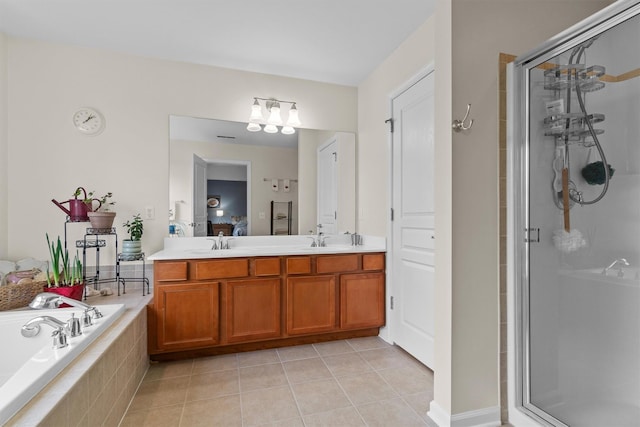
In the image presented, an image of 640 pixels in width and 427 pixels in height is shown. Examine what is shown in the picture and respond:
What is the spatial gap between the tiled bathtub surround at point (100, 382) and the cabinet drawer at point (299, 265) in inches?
42.1

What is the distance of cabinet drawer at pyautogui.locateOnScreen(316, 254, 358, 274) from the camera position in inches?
108

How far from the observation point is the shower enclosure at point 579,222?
1.37m

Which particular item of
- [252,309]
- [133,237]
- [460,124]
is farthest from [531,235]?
[133,237]

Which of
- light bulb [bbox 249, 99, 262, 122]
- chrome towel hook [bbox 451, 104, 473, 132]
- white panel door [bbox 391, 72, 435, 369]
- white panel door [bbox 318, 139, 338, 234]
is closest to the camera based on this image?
chrome towel hook [bbox 451, 104, 473, 132]

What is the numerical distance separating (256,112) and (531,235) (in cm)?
238

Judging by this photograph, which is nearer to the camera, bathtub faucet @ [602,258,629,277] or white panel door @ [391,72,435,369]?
bathtub faucet @ [602,258,629,277]

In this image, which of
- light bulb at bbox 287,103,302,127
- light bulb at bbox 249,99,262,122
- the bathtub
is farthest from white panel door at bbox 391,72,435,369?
the bathtub

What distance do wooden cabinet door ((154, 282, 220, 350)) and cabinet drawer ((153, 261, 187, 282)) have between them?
5 centimetres

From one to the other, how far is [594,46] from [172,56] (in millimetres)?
2870

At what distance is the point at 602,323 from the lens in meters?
1.48

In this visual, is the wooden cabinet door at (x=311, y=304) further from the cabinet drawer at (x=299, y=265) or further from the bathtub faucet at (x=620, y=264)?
the bathtub faucet at (x=620, y=264)

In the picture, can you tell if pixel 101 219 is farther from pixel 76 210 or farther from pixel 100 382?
pixel 100 382

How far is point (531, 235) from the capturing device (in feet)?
5.46

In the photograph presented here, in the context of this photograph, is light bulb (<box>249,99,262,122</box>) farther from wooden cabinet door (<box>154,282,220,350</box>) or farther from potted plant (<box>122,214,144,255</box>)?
wooden cabinet door (<box>154,282,220,350</box>)
